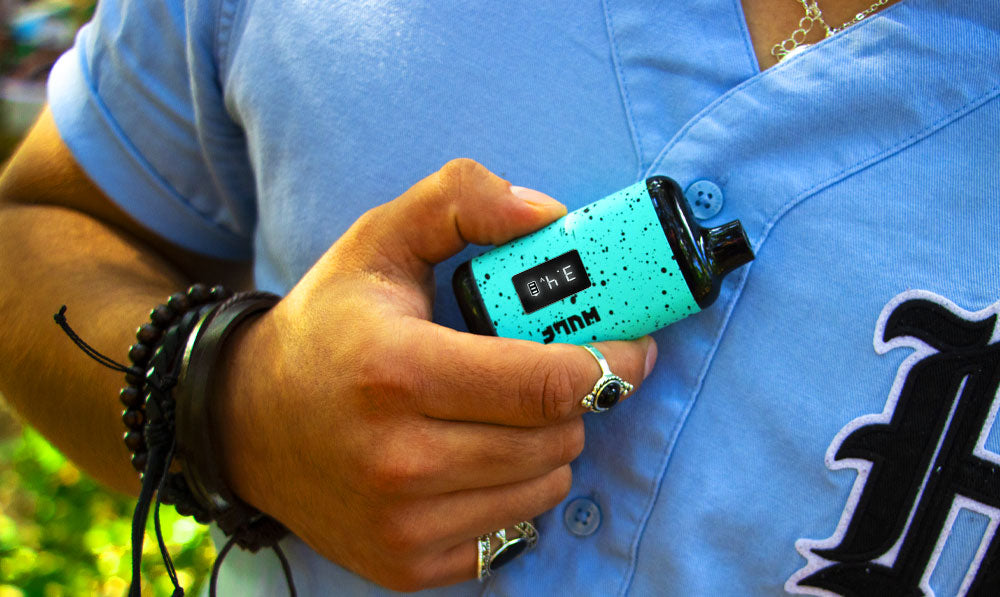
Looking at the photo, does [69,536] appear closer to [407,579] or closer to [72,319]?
[72,319]

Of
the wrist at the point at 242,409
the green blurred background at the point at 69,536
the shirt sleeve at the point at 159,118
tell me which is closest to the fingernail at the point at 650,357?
the wrist at the point at 242,409

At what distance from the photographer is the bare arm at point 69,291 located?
0.83 meters

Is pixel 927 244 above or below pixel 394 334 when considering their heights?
above

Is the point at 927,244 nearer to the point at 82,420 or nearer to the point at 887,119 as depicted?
the point at 887,119

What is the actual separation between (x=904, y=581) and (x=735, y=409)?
0.65 feet

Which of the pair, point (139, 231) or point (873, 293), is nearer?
point (873, 293)

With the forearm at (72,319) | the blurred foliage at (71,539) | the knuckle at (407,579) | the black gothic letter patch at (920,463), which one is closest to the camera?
the black gothic letter patch at (920,463)

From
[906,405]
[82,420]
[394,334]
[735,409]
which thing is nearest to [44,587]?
[82,420]

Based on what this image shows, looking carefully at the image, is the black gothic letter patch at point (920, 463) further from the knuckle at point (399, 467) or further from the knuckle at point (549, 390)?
the knuckle at point (399, 467)

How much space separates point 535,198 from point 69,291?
65cm

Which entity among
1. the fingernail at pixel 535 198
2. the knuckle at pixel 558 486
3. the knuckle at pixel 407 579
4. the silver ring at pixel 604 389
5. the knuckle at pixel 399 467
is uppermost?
the fingernail at pixel 535 198

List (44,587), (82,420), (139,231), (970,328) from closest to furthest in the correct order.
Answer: (970,328) < (82,420) < (139,231) < (44,587)

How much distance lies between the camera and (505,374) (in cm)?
58

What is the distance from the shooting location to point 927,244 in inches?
22.4
